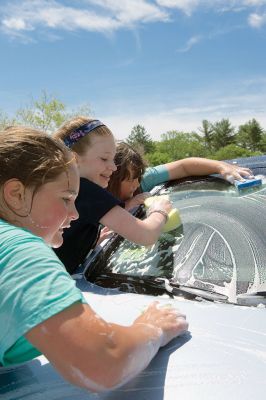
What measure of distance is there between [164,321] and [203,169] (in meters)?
1.33

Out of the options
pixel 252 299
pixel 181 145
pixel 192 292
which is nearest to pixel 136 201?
pixel 192 292

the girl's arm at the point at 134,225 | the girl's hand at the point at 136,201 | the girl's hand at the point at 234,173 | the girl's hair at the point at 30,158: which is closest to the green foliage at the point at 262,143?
the girl's hand at the point at 234,173

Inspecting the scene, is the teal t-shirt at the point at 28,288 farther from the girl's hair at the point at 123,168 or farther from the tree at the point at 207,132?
the tree at the point at 207,132

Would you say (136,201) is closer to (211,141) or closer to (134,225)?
(134,225)

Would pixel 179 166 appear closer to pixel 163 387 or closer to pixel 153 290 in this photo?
pixel 153 290

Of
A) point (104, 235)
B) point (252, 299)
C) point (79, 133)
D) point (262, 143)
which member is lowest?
point (262, 143)

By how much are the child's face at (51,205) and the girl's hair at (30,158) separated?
19mm

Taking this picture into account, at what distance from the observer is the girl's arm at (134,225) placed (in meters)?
1.80

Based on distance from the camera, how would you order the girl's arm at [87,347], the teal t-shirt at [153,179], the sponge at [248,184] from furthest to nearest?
the teal t-shirt at [153,179]
the sponge at [248,184]
the girl's arm at [87,347]

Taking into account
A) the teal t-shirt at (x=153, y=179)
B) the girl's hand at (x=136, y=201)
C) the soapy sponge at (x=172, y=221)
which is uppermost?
the teal t-shirt at (x=153, y=179)

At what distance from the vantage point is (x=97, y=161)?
200 centimetres

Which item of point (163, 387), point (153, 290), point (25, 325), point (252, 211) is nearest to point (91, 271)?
point (153, 290)

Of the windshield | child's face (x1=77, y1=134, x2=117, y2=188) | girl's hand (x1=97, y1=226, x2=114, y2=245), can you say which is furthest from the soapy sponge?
child's face (x1=77, y1=134, x2=117, y2=188)

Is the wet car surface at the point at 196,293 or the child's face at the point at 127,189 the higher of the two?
the child's face at the point at 127,189
